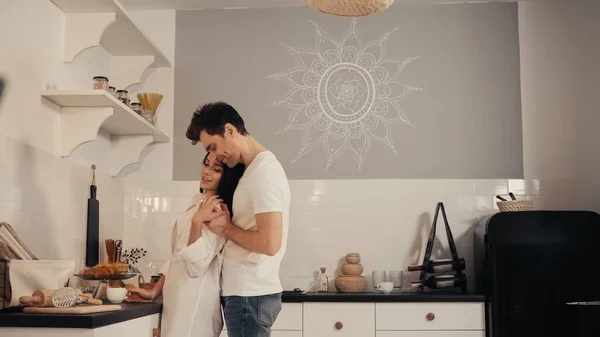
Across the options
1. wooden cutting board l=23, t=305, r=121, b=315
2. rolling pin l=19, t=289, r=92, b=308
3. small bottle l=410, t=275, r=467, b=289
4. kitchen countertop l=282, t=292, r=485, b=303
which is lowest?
kitchen countertop l=282, t=292, r=485, b=303

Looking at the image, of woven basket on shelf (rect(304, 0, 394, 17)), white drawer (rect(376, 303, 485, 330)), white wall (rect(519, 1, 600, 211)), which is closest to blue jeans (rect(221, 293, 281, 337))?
woven basket on shelf (rect(304, 0, 394, 17))

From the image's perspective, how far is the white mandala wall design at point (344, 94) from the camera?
4801mm

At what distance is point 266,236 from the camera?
2.72 metres

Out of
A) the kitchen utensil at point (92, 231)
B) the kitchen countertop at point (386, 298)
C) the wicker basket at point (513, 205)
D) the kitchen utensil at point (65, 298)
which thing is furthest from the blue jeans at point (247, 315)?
the wicker basket at point (513, 205)

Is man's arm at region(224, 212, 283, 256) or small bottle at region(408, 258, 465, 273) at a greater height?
man's arm at region(224, 212, 283, 256)

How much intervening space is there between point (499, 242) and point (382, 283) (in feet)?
2.35

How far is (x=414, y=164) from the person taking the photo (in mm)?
4770

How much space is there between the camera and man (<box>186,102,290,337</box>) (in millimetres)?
2740

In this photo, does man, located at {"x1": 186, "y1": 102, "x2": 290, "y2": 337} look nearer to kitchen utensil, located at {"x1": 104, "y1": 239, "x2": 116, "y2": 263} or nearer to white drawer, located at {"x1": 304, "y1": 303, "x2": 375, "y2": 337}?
white drawer, located at {"x1": 304, "y1": 303, "x2": 375, "y2": 337}

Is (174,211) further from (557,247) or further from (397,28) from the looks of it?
(557,247)

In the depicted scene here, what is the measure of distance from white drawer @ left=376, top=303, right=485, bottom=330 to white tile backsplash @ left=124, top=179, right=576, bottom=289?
511 millimetres

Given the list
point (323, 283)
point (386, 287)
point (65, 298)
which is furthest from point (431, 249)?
point (65, 298)

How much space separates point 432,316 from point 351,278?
55 cm

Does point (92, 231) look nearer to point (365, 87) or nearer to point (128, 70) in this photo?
point (128, 70)
